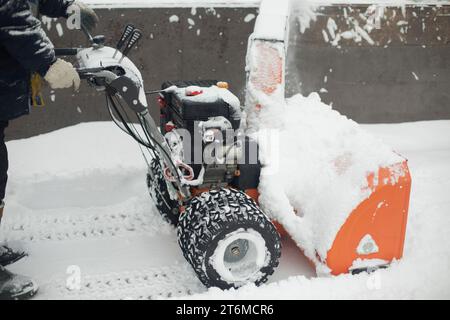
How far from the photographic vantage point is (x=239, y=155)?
2.85m

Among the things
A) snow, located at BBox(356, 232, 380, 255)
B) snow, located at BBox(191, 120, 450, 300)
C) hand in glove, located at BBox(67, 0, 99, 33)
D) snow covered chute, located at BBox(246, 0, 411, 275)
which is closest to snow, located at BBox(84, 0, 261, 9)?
hand in glove, located at BBox(67, 0, 99, 33)

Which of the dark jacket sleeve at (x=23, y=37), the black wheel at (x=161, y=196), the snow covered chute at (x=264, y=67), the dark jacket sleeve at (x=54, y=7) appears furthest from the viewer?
the black wheel at (x=161, y=196)

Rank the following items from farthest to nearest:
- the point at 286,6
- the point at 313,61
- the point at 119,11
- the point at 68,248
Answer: the point at 313,61
the point at 119,11
the point at 286,6
the point at 68,248

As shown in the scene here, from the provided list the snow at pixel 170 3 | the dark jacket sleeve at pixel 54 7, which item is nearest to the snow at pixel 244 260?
the dark jacket sleeve at pixel 54 7

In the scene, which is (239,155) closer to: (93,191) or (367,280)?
(367,280)

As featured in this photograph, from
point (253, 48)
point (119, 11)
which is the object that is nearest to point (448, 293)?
point (253, 48)

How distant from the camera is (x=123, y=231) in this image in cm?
339

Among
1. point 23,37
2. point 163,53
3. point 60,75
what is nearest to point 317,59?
point 163,53

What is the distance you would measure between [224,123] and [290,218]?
1.91 ft

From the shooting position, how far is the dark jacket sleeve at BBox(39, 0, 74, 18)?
303 cm

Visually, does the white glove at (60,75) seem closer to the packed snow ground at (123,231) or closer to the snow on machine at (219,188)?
the snow on machine at (219,188)

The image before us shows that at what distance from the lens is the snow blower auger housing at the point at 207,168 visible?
2619 millimetres

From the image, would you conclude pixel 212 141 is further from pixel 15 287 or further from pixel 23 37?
pixel 15 287

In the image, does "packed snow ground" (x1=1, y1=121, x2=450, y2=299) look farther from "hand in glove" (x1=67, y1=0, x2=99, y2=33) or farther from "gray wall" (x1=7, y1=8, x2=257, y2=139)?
"hand in glove" (x1=67, y1=0, x2=99, y2=33)
